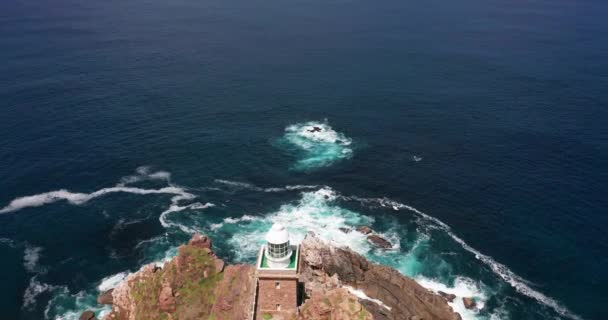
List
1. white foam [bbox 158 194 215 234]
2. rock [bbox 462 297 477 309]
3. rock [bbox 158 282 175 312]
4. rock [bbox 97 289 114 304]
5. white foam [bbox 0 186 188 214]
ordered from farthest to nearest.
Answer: white foam [bbox 0 186 188 214]
white foam [bbox 158 194 215 234]
rock [bbox 97 289 114 304]
rock [bbox 462 297 477 309]
rock [bbox 158 282 175 312]

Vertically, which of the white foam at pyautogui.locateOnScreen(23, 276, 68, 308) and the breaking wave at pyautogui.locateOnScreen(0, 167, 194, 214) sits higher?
the breaking wave at pyautogui.locateOnScreen(0, 167, 194, 214)

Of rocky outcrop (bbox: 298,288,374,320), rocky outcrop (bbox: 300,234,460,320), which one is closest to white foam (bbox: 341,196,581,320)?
rocky outcrop (bbox: 300,234,460,320)

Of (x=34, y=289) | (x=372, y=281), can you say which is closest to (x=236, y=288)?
(x=372, y=281)

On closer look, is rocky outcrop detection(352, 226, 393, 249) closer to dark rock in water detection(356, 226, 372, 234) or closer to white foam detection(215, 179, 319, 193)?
dark rock in water detection(356, 226, 372, 234)

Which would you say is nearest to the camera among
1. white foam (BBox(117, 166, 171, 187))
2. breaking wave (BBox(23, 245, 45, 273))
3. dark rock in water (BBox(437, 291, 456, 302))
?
dark rock in water (BBox(437, 291, 456, 302))

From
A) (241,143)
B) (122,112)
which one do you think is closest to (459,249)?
(241,143)

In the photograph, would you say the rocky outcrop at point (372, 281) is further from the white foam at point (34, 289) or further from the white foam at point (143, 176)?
the white foam at point (143, 176)

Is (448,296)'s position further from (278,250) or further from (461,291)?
(278,250)
